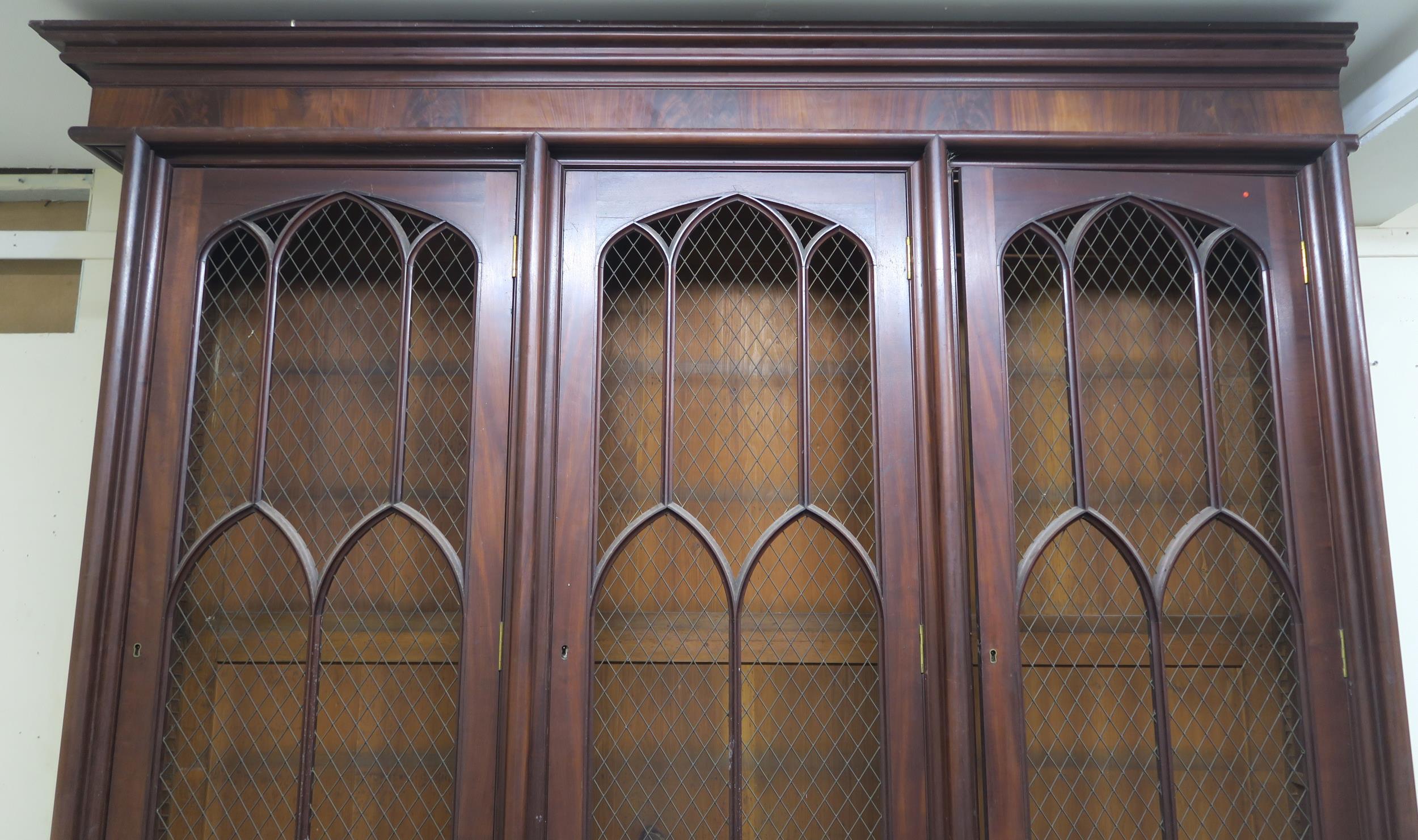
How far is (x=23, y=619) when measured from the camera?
5.33 ft

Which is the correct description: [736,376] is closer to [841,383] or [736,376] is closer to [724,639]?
[841,383]

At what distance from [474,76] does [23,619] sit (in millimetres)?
1501

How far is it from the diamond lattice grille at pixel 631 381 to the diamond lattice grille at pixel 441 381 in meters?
0.23

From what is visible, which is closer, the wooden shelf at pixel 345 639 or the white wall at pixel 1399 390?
the wooden shelf at pixel 345 639

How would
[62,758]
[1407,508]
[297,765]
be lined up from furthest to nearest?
1. [1407,508]
2. [297,765]
3. [62,758]

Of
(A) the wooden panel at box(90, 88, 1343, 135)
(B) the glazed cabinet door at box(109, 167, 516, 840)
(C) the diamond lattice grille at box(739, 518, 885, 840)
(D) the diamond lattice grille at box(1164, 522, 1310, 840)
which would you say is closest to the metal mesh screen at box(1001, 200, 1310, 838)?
(D) the diamond lattice grille at box(1164, 522, 1310, 840)

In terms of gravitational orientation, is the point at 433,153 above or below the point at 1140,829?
above

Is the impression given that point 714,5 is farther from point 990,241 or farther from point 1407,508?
point 1407,508

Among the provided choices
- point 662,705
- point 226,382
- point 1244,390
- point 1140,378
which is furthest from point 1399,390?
point 226,382

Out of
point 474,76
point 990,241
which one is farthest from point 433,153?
point 990,241

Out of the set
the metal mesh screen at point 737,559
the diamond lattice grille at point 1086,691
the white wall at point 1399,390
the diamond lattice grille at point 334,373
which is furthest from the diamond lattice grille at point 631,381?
the white wall at point 1399,390

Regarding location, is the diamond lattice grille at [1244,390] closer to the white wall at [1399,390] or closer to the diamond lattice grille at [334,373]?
the white wall at [1399,390]

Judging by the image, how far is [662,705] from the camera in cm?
129

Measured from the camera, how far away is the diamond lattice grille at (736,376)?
130 centimetres
